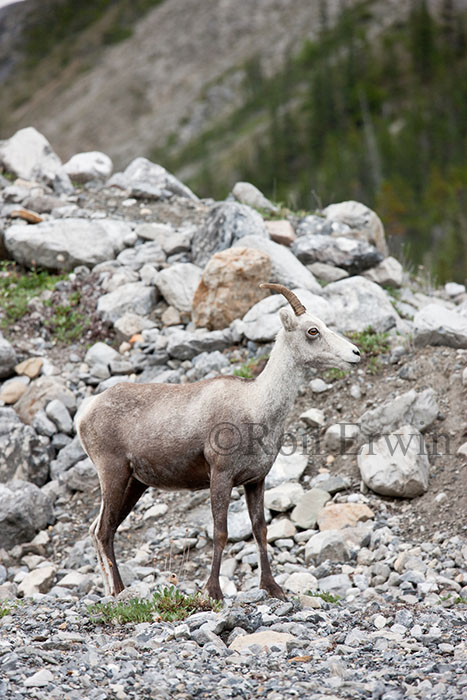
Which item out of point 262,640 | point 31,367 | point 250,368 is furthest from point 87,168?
point 262,640

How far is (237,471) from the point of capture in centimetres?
720

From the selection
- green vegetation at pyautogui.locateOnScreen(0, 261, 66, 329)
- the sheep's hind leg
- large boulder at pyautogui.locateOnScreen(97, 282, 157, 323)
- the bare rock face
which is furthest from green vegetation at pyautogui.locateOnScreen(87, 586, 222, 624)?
green vegetation at pyautogui.locateOnScreen(0, 261, 66, 329)

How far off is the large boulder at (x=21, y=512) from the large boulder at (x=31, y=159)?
9.94m

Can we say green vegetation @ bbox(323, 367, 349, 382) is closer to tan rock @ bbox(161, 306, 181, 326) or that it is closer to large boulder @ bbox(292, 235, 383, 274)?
tan rock @ bbox(161, 306, 181, 326)

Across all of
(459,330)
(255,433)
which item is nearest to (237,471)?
(255,433)

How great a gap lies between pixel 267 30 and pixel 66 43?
6835 centimetres

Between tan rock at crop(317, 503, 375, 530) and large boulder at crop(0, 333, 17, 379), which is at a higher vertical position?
large boulder at crop(0, 333, 17, 379)

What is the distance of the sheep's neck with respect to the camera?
731 cm

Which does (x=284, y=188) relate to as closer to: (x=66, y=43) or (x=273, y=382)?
(x=273, y=382)

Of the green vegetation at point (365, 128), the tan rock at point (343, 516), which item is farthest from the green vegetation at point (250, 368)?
the green vegetation at point (365, 128)

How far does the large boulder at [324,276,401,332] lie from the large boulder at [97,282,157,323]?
3009mm

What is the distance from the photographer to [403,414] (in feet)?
33.4

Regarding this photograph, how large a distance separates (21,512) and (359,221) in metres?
9.08

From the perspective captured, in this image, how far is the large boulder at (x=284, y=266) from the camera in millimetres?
13031
